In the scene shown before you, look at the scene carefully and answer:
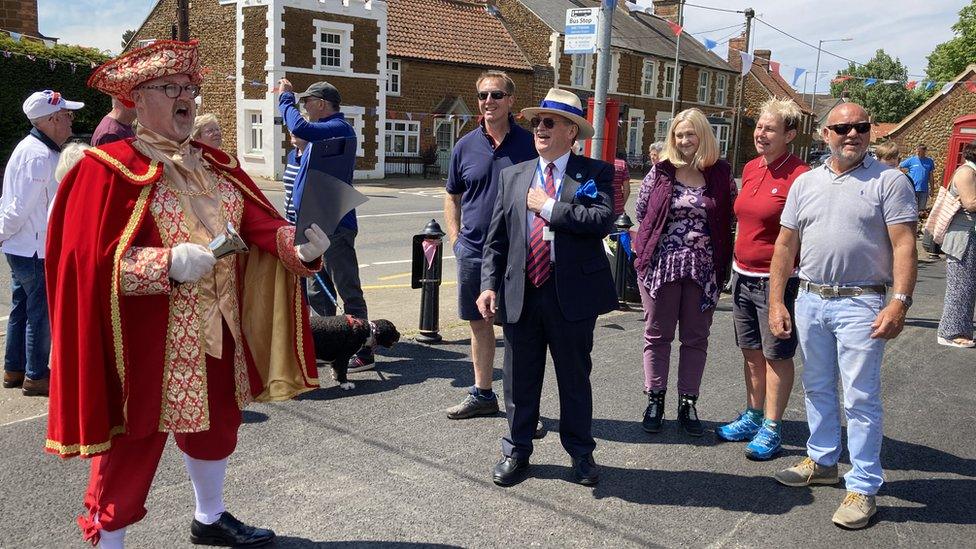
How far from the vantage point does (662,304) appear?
180 inches

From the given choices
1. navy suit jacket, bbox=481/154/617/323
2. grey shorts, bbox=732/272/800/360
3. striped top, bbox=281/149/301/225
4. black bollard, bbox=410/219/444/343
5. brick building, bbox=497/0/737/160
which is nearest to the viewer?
navy suit jacket, bbox=481/154/617/323

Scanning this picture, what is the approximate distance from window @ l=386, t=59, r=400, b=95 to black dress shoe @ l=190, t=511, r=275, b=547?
90.8ft

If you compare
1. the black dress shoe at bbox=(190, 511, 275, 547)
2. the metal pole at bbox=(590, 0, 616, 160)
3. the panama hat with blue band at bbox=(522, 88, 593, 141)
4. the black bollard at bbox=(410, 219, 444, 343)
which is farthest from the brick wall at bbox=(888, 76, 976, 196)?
the black dress shoe at bbox=(190, 511, 275, 547)

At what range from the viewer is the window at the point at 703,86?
148ft

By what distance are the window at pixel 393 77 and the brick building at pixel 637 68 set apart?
7.59 metres

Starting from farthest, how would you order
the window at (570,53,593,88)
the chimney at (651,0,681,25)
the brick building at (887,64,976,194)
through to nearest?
the chimney at (651,0,681,25)
the window at (570,53,593,88)
the brick building at (887,64,976,194)

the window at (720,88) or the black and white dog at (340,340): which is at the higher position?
the window at (720,88)

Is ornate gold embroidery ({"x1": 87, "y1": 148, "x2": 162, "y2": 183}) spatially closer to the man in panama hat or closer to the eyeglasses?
the eyeglasses

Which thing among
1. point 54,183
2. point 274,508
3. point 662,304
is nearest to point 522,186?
point 662,304

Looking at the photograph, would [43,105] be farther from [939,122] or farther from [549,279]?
[939,122]

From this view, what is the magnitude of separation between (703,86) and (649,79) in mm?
6326

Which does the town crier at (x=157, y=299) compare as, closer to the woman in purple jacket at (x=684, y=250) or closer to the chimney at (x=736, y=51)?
the woman in purple jacket at (x=684, y=250)

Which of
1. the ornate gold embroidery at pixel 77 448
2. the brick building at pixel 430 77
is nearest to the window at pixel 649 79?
the brick building at pixel 430 77

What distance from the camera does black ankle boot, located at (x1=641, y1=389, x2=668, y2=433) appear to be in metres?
4.64
